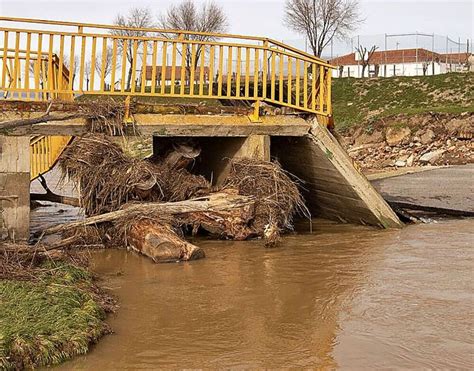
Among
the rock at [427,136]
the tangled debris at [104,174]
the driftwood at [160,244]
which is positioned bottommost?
the driftwood at [160,244]

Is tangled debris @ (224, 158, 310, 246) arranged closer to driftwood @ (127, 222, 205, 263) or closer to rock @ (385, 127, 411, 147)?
driftwood @ (127, 222, 205, 263)

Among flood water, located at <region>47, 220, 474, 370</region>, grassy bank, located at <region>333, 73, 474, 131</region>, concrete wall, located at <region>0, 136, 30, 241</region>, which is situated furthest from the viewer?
grassy bank, located at <region>333, 73, 474, 131</region>

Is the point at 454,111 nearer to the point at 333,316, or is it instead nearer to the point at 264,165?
the point at 264,165

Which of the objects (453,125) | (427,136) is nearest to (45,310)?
(427,136)

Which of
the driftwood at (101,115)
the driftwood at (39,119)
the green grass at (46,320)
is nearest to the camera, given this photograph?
the green grass at (46,320)

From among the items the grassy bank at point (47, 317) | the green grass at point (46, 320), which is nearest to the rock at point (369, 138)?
the grassy bank at point (47, 317)

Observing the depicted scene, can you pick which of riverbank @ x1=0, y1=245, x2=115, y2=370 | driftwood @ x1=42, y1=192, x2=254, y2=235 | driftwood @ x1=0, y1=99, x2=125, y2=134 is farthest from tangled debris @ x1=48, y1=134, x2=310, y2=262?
riverbank @ x1=0, y1=245, x2=115, y2=370

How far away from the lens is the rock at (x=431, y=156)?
84.3 feet

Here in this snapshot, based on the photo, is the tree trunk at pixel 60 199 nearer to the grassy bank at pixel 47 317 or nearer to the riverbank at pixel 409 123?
the grassy bank at pixel 47 317

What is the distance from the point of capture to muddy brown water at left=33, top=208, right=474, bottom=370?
5.45m

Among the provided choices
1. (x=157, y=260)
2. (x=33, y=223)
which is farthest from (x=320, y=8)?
(x=157, y=260)

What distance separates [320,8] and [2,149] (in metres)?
47.7

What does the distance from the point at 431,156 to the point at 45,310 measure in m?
22.1

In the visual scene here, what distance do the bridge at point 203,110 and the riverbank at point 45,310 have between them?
2582 mm
